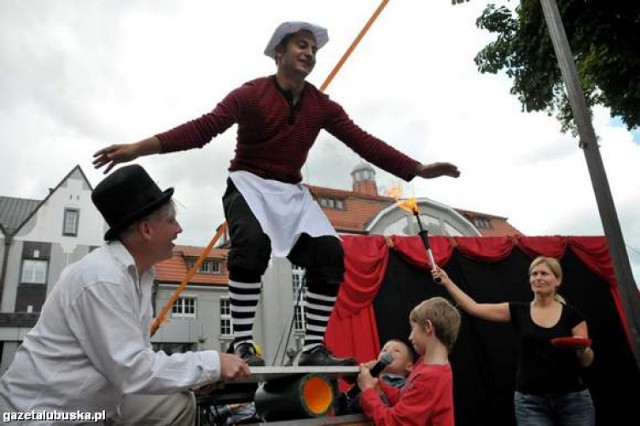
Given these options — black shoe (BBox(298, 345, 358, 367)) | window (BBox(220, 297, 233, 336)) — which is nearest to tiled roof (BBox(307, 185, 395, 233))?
window (BBox(220, 297, 233, 336))

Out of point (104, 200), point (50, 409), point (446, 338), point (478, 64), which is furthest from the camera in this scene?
point (478, 64)

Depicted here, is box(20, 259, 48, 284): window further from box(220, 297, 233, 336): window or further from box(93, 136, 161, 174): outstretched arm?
box(93, 136, 161, 174): outstretched arm

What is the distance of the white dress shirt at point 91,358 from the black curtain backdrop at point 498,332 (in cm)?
410

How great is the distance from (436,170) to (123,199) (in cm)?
169

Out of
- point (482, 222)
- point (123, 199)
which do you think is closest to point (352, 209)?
point (482, 222)

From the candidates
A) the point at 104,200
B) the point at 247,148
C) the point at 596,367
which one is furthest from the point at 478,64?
the point at 104,200

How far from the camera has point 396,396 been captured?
2703mm

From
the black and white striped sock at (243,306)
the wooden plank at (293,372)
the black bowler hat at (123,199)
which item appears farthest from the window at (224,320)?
the black bowler hat at (123,199)

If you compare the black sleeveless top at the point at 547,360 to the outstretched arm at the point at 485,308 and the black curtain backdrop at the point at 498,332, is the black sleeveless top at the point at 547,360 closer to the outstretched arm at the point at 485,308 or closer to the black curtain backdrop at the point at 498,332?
the outstretched arm at the point at 485,308

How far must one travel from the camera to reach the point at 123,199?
181 centimetres

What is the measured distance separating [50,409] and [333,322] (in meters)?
3.95

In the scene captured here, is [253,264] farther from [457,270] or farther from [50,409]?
[457,270]

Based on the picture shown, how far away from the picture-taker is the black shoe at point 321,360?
2.30 meters

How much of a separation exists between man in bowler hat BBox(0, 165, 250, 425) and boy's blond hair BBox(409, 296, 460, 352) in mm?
1150
